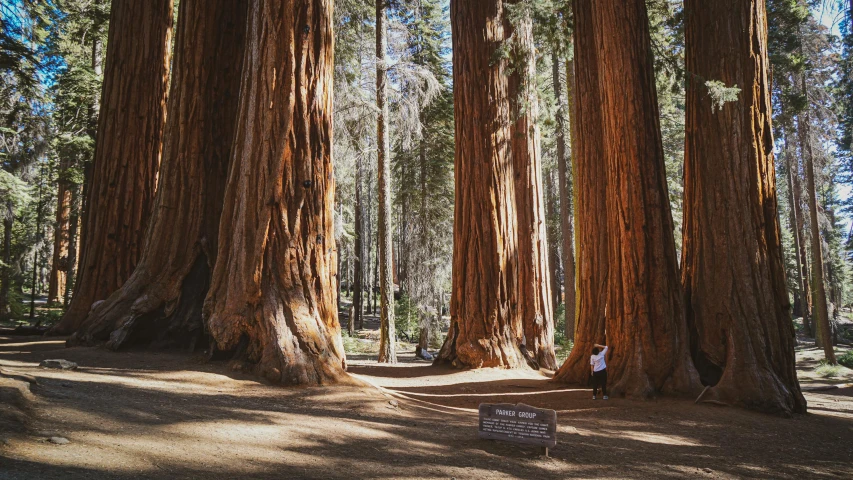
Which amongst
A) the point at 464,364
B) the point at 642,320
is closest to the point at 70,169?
the point at 464,364

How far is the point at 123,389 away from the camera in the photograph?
5543 millimetres

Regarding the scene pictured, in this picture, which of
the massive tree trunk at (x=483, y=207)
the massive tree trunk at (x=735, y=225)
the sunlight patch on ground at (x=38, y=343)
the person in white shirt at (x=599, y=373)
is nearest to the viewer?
the sunlight patch on ground at (x=38, y=343)

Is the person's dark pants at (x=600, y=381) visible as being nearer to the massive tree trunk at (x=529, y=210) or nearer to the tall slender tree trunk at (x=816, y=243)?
the massive tree trunk at (x=529, y=210)

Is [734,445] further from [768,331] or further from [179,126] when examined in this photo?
[179,126]

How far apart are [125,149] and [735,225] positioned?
1110 centimetres

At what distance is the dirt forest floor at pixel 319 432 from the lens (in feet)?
11.9

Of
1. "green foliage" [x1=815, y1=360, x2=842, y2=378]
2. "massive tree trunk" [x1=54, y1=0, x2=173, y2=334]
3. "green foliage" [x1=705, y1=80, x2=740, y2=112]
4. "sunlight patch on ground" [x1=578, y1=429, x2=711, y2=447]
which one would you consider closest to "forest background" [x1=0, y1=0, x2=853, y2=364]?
"massive tree trunk" [x1=54, y1=0, x2=173, y2=334]

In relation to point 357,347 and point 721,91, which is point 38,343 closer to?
point 721,91

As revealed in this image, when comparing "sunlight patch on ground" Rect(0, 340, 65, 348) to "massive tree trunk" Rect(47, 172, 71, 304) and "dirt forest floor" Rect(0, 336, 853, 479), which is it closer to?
"dirt forest floor" Rect(0, 336, 853, 479)

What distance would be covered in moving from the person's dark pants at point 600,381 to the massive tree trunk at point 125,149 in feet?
28.3

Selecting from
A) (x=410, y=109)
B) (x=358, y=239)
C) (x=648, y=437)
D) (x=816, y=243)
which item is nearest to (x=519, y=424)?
(x=648, y=437)

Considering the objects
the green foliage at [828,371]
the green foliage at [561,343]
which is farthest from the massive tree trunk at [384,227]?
the green foliage at [828,371]

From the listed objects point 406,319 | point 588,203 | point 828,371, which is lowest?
point 828,371

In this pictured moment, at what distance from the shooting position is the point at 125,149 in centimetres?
1047
